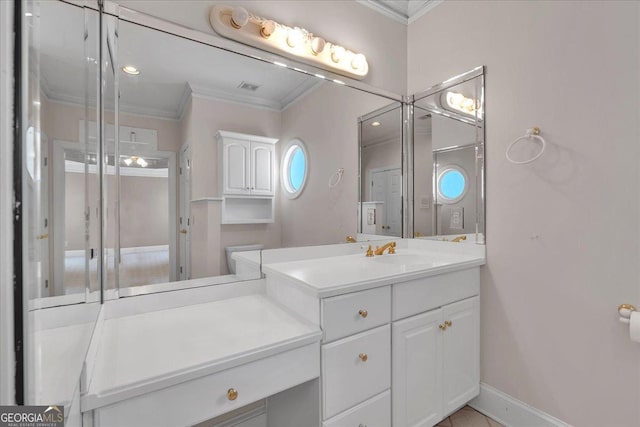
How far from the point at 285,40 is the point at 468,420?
→ 7.78 feet

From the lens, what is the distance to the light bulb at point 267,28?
4.81 ft

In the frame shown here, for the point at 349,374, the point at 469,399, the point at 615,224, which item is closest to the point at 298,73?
the point at 349,374

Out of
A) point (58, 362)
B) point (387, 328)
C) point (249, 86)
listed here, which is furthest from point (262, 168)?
point (58, 362)

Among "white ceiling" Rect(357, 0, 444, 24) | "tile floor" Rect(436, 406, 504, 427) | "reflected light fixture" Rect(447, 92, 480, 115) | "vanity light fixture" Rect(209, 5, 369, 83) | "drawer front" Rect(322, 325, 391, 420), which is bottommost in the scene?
"tile floor" Rect(436, 406, 504, 427)

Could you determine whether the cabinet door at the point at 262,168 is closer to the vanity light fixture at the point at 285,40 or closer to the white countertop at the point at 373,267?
the white countertop at the point at 373,267

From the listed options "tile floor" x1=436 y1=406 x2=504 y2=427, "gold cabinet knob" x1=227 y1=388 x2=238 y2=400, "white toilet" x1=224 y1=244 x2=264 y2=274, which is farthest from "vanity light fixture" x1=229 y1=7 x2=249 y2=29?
"tile floor" x1=436 y1=406 x2=504 y2=427

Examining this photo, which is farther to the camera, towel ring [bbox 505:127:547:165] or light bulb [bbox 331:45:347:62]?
light bulb [bbox 331:45:347:62]

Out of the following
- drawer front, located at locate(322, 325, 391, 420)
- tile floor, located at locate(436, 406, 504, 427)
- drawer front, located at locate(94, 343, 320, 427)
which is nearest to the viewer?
drawer front, located at locate(94, 343, 320, 427)

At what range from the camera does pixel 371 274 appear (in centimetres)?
134

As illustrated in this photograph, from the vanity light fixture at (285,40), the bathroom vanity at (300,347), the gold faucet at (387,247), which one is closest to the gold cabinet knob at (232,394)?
the bathroom vanity at (300,347)

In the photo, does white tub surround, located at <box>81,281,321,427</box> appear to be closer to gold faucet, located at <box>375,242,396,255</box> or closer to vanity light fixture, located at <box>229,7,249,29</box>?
gold faucet, located at <box>375,242,396,255</box>

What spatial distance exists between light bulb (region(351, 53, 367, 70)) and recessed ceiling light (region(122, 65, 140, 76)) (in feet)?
4.01

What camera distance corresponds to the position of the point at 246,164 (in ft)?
4.86

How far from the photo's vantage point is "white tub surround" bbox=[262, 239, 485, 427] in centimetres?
115
